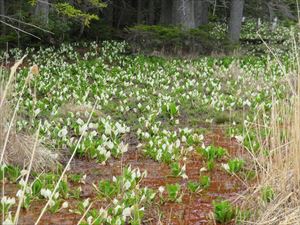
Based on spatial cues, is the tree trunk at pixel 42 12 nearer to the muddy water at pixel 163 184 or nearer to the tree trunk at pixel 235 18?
the tree trunk at pixel 235 18

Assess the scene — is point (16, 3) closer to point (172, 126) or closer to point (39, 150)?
point (172, 126)

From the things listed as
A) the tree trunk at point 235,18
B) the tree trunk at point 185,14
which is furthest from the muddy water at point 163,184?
the tree trunk at point 235,18

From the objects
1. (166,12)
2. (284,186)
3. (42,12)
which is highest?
(166,12)

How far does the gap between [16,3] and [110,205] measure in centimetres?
1532

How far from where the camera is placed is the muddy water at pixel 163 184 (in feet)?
13.8

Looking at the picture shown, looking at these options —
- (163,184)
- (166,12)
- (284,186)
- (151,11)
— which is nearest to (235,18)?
(166,12)

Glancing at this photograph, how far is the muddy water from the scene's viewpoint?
13.8 feet

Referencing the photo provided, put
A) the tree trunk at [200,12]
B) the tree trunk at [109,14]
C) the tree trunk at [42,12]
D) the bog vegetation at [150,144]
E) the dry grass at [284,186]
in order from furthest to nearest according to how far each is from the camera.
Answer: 1. the tree trunk at [109,14]
2. the tree trunk at [200,12]
3. the tree trunk at [42,12]
4. the bog vegetation at [150,144]
5. the dry grass at [284,186]

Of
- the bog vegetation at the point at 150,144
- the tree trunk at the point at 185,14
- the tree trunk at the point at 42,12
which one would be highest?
the tree trunk at the point at 185,14

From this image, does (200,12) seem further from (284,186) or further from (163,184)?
(284,186)

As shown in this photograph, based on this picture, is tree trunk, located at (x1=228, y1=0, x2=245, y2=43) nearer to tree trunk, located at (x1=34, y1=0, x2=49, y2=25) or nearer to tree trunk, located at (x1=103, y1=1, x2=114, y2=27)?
tree trunk, located at (x1=103, y1=1, x2=114, y2=27)

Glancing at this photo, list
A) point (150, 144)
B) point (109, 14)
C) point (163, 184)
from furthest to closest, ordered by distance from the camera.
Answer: point (109, 14), point (150, 144), point (163, 184)

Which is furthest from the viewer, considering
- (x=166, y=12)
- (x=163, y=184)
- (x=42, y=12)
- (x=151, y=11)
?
(x=151, y=11)

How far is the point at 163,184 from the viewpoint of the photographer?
5223 millimetres
